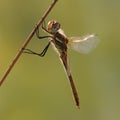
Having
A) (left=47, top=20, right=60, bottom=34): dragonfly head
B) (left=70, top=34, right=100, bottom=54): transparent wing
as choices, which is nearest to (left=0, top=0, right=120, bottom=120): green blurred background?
(left=70, top=34, right=100, bottom=54): transparent wing

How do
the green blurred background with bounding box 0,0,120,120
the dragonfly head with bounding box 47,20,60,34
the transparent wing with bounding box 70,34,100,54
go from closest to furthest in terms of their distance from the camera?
the dragonfly head with bounding box 47,20,60,34 < the transparent wing with bounding box 70,34,100,54 < the green blurred background with bounding box 0,0,120,120

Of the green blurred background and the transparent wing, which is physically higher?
the green blurred background

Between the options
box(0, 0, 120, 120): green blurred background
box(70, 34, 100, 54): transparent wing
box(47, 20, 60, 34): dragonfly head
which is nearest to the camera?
box(47, 20, 60, 34): dragonfly head

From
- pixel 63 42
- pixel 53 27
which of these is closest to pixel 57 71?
pixel 63 42

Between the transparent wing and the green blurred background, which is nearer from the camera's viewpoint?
the transparent wing

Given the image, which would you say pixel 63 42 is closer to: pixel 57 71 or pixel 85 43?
pixel 85 43

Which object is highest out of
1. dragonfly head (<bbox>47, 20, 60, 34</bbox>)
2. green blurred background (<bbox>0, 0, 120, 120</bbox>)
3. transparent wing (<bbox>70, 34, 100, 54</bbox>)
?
green blurred background (<bbox>0, 0, 120, 120</bbox>)

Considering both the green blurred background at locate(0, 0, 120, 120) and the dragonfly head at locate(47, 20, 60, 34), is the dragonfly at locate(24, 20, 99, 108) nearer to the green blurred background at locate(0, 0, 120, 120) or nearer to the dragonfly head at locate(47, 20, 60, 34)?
the dragonfly head at locate(47, 20, 60, 34)
